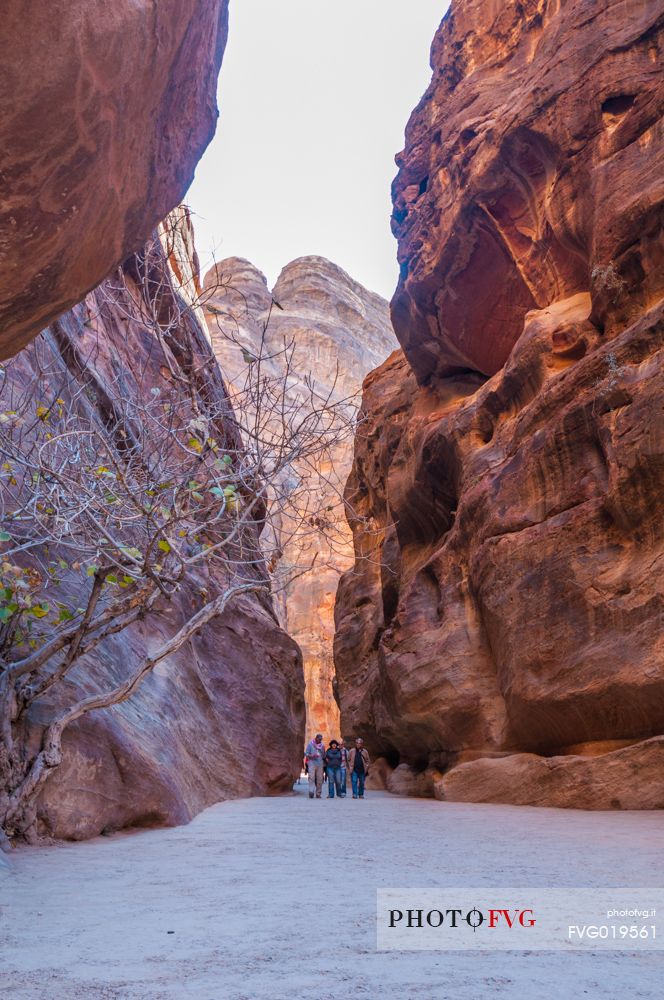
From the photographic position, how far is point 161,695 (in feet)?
32.9

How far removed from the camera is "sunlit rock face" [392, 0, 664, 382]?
11.6 m

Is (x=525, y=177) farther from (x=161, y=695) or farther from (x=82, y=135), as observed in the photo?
(x=82, y=135)

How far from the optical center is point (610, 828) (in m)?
7.03

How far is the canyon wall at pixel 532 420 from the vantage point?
9.96 meters

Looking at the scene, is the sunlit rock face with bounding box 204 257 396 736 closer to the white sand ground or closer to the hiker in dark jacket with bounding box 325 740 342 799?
the hiker in dark jacket with bounding box 325 740 342 799

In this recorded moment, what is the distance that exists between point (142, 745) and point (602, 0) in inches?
583

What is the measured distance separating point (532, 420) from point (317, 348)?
5177cm

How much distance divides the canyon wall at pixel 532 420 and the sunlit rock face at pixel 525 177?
0.05m

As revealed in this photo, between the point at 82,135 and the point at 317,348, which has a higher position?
the point at 317,348

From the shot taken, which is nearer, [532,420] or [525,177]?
[532,420]

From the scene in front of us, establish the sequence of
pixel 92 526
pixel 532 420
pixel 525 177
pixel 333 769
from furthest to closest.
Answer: pixel 333 769 → pixel 525 177 → pixel 532 420 → pixel 92 526

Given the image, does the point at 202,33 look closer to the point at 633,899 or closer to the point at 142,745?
the point at 633,899

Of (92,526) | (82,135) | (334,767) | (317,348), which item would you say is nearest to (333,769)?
(334,767)

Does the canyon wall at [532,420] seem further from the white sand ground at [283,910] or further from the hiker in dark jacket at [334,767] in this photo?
the white sand ground at [283,910]
